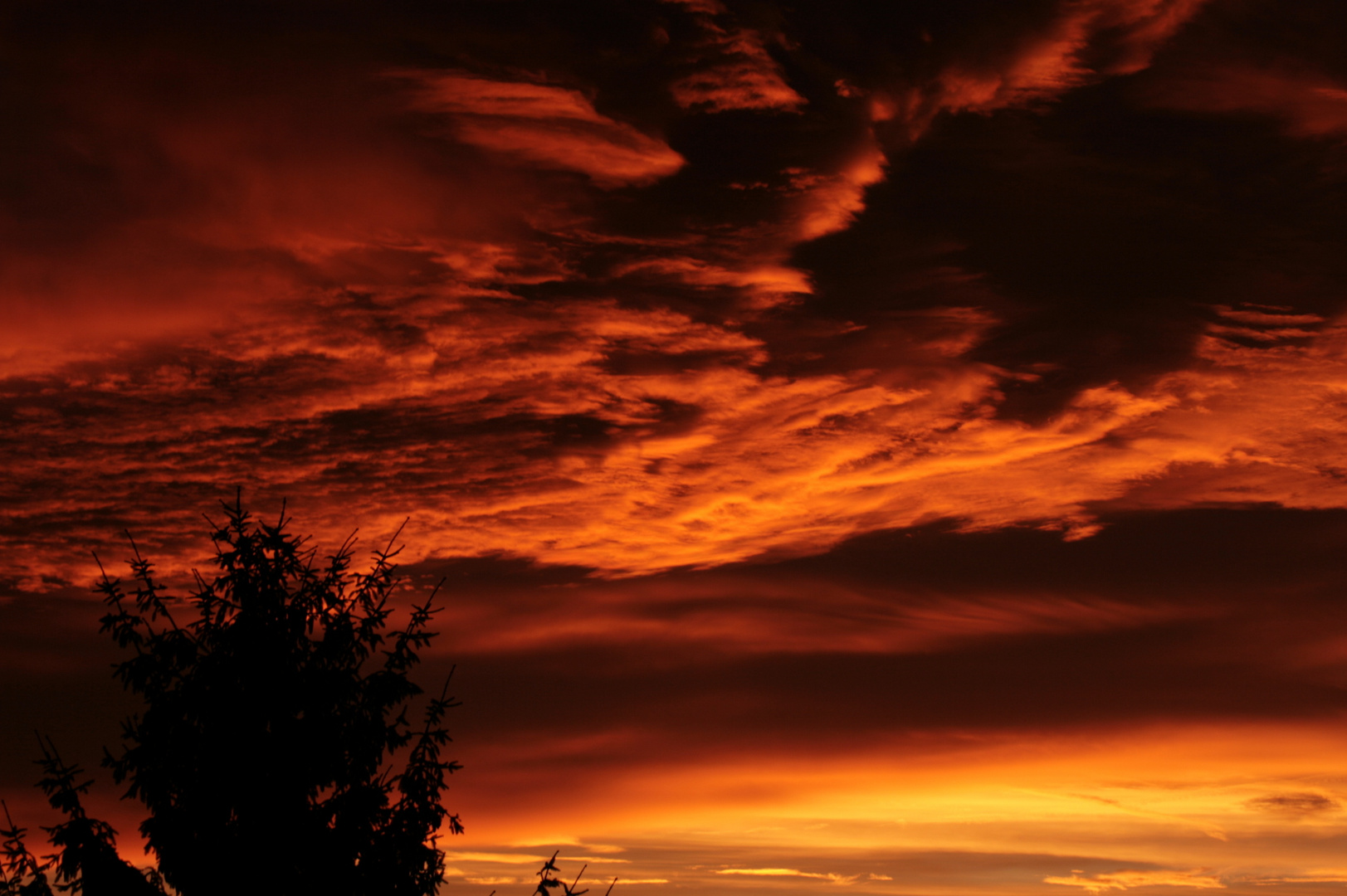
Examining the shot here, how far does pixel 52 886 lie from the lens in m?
15.1

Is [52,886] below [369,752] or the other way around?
below

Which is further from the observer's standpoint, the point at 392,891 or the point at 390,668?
the point at 390,668

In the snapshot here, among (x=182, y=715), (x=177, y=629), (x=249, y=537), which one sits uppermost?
(x=249, y=537)

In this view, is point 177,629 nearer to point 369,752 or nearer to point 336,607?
point 336,607

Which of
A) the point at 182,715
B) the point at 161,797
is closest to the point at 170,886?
the point at 161,797

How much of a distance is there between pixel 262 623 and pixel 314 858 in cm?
321

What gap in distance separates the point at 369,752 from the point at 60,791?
390 centimetres

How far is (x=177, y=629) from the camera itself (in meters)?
15.8

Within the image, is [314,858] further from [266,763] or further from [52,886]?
[52,886]

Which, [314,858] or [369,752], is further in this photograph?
[369,752]

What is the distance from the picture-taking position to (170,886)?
14.8m

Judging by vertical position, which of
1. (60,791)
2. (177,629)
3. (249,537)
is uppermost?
(249,537)

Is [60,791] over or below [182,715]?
below

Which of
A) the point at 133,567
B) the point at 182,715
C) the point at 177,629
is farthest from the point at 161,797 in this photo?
the point at 133,567
